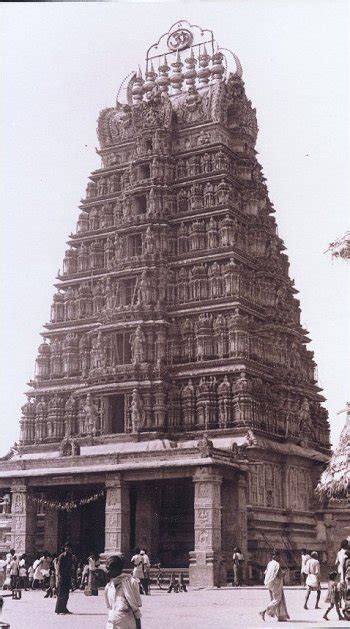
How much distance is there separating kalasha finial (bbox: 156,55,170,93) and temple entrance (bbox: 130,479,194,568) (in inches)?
1105

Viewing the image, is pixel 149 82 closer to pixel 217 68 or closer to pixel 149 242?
pixel 217 68

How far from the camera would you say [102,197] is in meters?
58.2

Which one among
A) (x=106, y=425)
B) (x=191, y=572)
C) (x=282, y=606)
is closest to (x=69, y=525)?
(x=106, y=425)

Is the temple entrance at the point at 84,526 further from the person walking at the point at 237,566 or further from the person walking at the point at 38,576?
the person walking at the point at 237,566

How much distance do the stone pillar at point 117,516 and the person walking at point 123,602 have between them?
1093 inches

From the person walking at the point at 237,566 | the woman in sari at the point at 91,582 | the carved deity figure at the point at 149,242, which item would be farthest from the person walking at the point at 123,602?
the carved deity figure at the point at 149,242

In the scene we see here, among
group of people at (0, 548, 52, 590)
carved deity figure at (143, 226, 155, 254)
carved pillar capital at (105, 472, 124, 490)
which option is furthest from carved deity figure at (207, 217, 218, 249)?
group of people at (0, 548, 52, 590)

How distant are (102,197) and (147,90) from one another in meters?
8.66

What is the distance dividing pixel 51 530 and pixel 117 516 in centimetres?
767

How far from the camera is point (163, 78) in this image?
201 feet

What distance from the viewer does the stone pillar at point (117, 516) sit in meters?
41.8

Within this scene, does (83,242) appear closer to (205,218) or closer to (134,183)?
(134,183)

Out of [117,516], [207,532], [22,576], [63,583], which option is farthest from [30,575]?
[63,583]

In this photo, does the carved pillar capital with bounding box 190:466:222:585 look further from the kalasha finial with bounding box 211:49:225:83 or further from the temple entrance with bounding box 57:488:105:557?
the kalasha finial with bounding box 211:49:225:83
